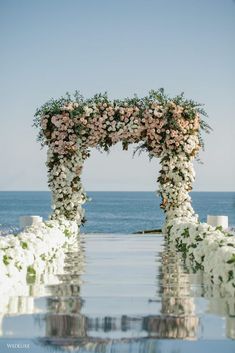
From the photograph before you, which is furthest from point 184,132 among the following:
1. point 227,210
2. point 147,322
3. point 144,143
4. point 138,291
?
point 227,210

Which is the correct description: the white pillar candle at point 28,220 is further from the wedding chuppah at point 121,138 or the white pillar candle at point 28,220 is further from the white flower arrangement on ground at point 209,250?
the white flower arrangement on ground at point 209,250

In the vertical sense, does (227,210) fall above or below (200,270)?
above

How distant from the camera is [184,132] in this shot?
16453 millimetres

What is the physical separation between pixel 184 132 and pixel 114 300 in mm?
9452

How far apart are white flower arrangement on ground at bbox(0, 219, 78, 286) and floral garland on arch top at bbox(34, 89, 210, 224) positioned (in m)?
Answer: 3.46

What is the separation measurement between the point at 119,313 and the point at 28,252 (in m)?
2.85

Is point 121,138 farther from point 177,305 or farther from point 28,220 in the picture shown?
point 177,305

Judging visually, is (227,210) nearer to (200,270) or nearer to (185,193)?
(185,193)

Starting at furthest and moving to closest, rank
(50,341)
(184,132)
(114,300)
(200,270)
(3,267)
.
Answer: (184,132), (200,270), (3,267), (114,300), (50,341)

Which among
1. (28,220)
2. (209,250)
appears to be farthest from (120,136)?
(209,250)

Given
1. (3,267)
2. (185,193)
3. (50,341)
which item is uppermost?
(185,193)

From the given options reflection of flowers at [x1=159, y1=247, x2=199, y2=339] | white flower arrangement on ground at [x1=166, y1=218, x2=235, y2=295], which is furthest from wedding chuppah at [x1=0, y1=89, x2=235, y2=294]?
reflection of flowers at [x1=159, y1=247, x2=199, y2=339]

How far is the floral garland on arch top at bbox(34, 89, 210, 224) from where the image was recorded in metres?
16.5

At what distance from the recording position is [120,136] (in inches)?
651
